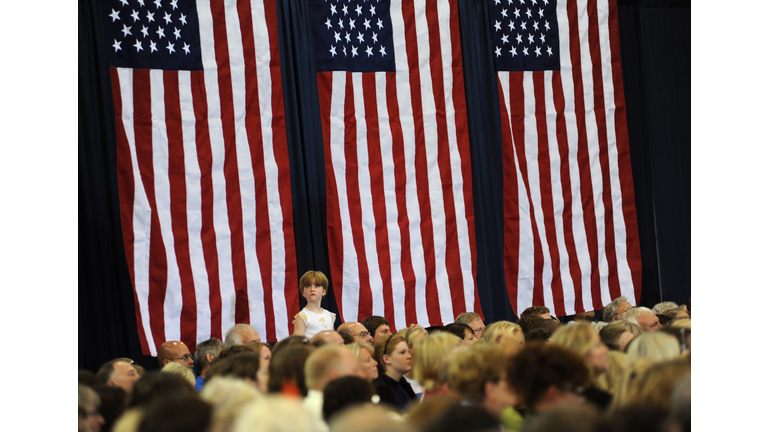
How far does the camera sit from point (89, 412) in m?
3.11

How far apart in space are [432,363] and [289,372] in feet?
2.58

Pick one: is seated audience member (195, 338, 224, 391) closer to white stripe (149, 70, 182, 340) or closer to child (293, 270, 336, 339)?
child (293, 270, 336, 339)

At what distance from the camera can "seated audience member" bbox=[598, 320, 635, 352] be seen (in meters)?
4.69

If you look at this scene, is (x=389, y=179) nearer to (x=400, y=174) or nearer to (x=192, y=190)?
(x=400, y=174)

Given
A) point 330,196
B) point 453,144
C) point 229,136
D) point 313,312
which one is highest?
point 229,136

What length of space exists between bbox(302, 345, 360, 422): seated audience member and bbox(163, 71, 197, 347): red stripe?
5263mm

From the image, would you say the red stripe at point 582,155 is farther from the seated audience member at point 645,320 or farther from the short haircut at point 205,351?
the short haircut at point 205,351

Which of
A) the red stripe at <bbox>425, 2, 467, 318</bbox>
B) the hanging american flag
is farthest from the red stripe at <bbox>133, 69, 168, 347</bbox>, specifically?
the red stripe at <bbox>425, 2, 467, 318</bbox>

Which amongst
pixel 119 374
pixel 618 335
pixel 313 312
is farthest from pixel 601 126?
pixel 119 374

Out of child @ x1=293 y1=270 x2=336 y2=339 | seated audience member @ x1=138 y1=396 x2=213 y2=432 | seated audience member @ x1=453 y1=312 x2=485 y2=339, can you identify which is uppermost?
seated audience member @ x1=138 y1=396 x2=213 y2=432

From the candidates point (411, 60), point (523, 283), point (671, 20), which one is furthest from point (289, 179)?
point (671, 20)

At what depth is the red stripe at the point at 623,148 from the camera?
34.0 feet

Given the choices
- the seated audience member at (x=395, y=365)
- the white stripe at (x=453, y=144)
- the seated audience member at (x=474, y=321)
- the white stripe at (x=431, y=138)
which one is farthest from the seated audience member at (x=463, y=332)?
the white stripe at (x=453, y=144)

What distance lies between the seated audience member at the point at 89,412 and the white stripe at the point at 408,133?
6312 millimetres
